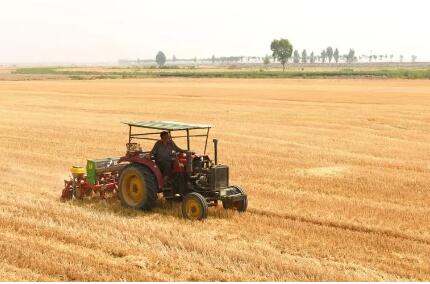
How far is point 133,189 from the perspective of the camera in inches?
471

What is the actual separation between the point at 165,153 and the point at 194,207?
4.19 feet

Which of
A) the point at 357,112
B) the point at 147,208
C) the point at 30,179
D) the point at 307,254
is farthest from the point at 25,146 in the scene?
the point at 357,112

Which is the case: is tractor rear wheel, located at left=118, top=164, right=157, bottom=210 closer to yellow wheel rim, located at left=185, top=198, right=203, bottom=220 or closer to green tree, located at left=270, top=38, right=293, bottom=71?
yellow wheel rim, located at left=185, top=198, right=203, bottom=220

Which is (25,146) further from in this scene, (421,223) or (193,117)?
(421,223)

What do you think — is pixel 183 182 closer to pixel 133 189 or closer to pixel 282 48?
pixel 133 189

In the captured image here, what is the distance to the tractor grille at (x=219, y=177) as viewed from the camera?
37.2 feet

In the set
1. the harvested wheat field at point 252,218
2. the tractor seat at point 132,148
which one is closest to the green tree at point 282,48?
the harvested wheat field at point 252,218

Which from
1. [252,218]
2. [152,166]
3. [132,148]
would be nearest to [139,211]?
[152,166]

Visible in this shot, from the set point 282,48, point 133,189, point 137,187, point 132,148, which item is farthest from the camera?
point 282,48

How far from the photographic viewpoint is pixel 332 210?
12.2 meters

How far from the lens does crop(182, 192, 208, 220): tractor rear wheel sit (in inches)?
432

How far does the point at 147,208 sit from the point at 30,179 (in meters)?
5.03

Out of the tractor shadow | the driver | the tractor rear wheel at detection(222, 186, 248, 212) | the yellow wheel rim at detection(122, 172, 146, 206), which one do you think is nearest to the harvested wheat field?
the tractor shadow

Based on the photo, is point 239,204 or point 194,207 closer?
point 194,207
